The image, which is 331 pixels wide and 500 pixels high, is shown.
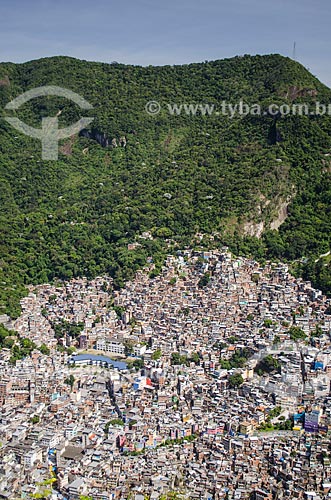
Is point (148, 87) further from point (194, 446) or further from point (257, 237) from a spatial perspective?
point (194, 446)

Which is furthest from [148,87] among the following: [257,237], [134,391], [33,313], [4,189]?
[134,391]

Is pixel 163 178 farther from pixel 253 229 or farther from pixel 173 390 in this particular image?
pixel 173 390

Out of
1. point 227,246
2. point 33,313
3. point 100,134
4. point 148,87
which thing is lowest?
point 33,313

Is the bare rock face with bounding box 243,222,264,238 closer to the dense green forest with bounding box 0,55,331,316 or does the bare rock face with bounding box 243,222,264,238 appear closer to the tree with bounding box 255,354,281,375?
the dense green forest with bounding box 0,55,331,316
